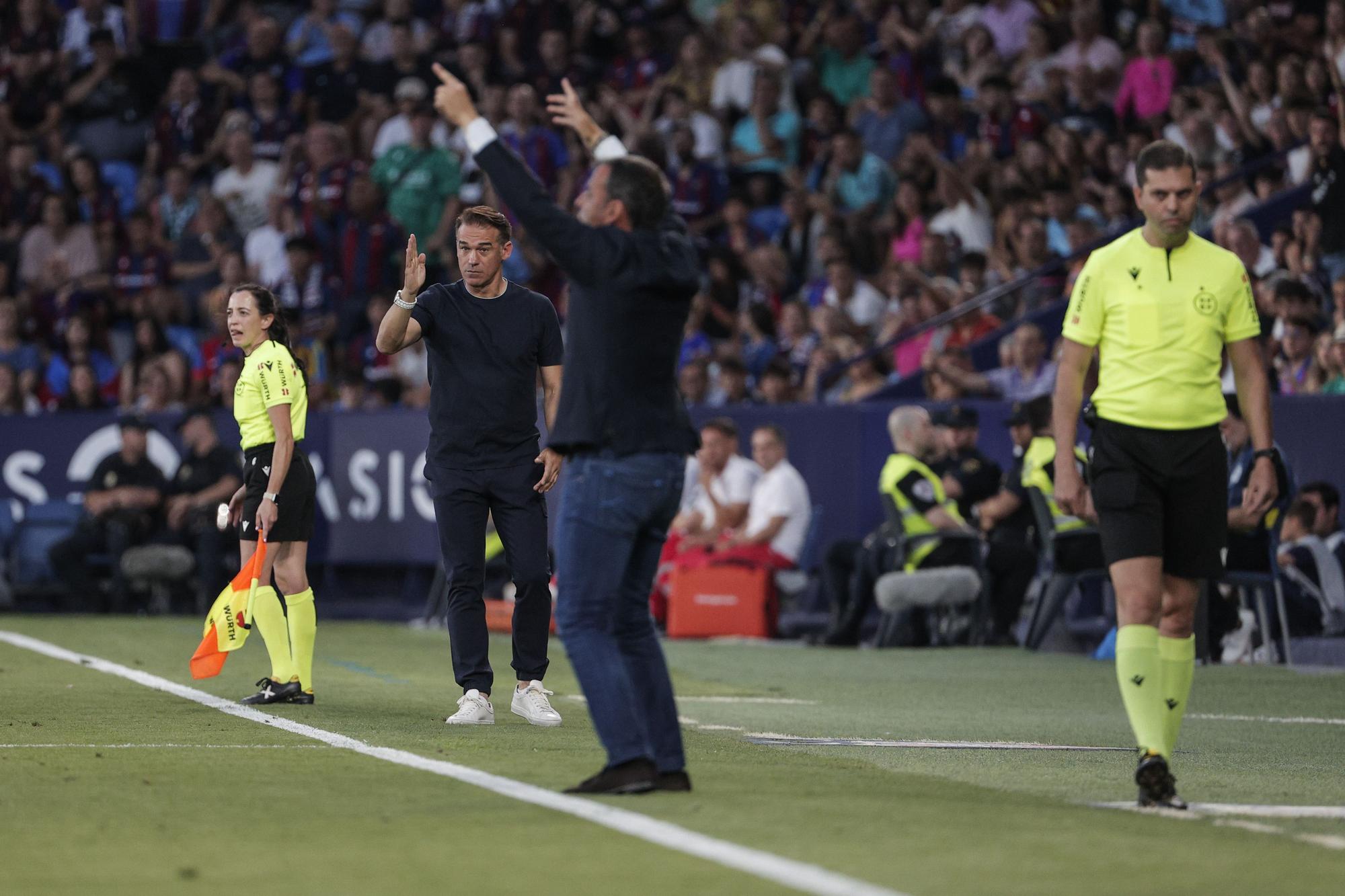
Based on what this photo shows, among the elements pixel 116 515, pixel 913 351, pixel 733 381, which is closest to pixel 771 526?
pixel 733 381

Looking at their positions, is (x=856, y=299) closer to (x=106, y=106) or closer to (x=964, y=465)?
(x=964, y=465)

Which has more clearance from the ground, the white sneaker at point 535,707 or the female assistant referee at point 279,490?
the female assistant referee at point 279,490

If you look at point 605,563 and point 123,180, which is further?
point 123,180

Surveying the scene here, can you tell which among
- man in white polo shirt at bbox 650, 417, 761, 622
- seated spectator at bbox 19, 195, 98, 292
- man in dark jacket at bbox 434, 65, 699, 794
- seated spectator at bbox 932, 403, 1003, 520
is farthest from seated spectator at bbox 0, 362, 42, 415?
man in dark jacket at bbox 434, 65, 699, 794

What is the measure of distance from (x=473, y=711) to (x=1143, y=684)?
127 inches

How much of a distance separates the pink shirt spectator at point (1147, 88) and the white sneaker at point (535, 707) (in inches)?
467

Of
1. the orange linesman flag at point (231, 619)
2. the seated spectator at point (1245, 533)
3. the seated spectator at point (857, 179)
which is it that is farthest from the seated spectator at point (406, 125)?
the orange linesman flag at point (231, 619)

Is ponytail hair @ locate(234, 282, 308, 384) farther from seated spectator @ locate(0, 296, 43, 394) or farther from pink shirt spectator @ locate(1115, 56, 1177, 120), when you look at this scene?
seated spectator @ locate(0, 296, 43, 394)

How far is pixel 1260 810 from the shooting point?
657 centimetres

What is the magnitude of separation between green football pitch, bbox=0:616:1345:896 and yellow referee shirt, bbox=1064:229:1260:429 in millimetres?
1275

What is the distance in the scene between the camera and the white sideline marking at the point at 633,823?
4.91m

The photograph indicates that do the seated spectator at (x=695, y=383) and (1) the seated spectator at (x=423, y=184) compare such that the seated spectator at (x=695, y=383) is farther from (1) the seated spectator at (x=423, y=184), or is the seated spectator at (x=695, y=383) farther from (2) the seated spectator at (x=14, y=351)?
(2) the seated spectator at (x=14, y=351)

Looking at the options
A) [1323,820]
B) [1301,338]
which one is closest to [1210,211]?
[1301,338]

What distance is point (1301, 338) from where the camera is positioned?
15688 mm
